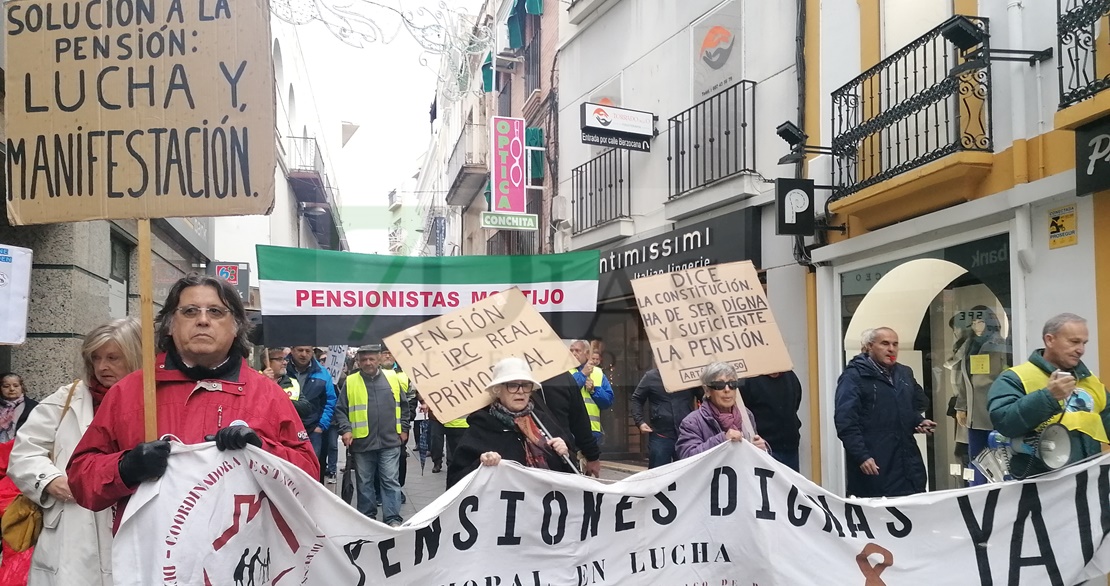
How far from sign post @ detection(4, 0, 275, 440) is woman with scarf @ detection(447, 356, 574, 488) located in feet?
5.91

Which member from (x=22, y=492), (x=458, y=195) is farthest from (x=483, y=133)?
(x=22, y=492)

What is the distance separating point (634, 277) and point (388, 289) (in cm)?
750

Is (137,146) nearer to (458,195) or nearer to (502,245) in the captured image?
(502,245)

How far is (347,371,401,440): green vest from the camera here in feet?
29.1

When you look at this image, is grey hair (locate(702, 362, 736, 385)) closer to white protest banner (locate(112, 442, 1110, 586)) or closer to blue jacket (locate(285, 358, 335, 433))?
white protest banner (locate(112, 442, 1110, 586))

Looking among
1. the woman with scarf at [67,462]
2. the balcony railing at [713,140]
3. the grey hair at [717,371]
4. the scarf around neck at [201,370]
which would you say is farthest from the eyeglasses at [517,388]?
the balcony railing at [713,140]

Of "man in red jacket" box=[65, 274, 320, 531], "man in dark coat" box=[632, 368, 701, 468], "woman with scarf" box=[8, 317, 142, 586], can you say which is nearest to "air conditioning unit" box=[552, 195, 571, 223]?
"man in dark coat" box=[632, 368, 701, 468]

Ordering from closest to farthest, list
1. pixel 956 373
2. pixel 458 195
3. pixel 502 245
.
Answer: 1. pixel 956 373
2. pixel 502 245
3. pixel 458 195

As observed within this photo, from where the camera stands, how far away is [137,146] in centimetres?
352

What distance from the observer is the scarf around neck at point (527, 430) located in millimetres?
4949

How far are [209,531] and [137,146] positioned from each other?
1.41 meters

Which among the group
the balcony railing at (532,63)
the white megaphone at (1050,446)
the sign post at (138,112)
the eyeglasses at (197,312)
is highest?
the balcony railing at (532,63)

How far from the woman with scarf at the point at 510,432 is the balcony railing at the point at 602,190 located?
9.61m

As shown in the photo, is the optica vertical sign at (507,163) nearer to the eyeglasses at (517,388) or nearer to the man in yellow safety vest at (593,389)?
the man in yellow safety vest at (593,389)
